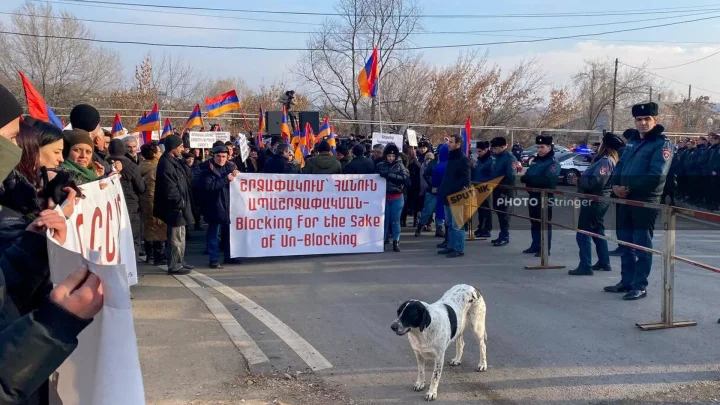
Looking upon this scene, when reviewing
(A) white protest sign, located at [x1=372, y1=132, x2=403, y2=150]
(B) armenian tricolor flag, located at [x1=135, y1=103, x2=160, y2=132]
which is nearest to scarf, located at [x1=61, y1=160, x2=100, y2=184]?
(B) armenian tricolor flag, located at [x1=135, y1=103, x2=160, y2=132]

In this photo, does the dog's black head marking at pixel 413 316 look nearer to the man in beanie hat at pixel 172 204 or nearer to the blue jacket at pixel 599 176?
the man in beanie hat at pixel 172 204

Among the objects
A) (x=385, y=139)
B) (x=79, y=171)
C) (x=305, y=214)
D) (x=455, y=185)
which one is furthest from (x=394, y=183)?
(x=79, y=171)

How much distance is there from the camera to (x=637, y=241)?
752cm

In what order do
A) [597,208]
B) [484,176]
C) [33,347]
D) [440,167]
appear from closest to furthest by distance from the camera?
1. [33,347]
2. [597,208]
3. [440,167]
4. [484,176]

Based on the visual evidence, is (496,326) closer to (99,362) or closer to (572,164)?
(99,362)

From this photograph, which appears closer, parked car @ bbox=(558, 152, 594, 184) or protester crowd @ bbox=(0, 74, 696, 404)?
protester crowd @ bbox=(0, 74, 696, 404)

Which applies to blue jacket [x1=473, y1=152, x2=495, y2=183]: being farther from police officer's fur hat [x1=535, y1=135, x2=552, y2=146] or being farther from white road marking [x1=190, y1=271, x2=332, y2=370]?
white road marking [x1=190, y1=271, x2=332, y2=370]

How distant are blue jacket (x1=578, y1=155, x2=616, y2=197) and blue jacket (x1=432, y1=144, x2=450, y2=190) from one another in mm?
2924

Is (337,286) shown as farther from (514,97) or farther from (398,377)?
(514,97)

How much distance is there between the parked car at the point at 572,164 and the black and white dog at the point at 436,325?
21647 mm

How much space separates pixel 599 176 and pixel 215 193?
5.94 m

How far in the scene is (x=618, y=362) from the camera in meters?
5.38

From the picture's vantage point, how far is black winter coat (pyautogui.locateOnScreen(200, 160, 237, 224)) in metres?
9.53

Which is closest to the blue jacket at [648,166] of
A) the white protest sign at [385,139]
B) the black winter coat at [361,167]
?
the black winter coat at [361,167]
